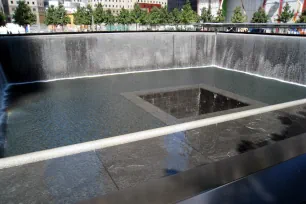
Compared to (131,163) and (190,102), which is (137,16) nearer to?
(190,102)

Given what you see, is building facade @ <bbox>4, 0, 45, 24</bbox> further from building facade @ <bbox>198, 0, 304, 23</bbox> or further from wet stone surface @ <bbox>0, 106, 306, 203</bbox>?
wet stone surface @ <bbox>0, 106, 306, 203</bbox>

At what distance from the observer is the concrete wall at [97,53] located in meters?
9.65

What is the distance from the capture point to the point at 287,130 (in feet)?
11.5

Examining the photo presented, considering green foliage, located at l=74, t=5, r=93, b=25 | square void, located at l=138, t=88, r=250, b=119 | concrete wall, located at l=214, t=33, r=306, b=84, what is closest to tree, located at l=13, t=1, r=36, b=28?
green foliage, located at l=74, t=5, r=93, b=25

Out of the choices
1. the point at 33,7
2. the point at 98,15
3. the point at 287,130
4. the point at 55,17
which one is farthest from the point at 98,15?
the point at 33,7

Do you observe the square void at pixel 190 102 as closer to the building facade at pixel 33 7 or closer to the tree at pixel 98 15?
the tree at pixel 98 15

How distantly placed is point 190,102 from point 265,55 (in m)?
5.21

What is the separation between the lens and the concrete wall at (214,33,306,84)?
980cm

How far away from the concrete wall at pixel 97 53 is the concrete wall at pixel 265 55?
3.59 feet

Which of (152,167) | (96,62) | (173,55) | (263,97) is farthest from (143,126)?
(173,55)

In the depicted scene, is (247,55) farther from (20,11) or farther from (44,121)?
(20,11)

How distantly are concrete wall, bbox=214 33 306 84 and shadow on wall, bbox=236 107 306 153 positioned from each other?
6362 millimetres

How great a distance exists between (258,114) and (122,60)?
834 centimetres

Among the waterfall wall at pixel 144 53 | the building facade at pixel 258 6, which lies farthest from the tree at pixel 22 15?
the building facade at pixel 258 6
